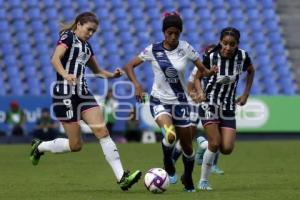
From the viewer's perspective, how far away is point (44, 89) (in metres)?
26.8

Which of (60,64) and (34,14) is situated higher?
(60,64)

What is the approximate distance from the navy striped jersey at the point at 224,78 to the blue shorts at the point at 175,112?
1.15 ft

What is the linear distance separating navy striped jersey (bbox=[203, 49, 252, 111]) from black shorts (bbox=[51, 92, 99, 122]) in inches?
60.4

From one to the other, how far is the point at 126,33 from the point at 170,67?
17916 mm

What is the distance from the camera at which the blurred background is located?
25891 mm

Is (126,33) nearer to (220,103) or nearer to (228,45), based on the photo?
(220,103)

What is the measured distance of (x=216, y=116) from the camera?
10953 mm

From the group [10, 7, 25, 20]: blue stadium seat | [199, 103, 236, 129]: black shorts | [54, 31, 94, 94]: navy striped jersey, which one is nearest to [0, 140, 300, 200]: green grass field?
[199, 103, 236, 129]: black shorts

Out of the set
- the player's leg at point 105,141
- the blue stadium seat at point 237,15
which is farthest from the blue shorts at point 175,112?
the blue stadium seat at point 237,15

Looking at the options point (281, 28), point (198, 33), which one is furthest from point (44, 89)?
point (281, 28)

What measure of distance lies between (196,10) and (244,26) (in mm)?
1750

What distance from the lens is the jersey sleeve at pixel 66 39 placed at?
10.5m

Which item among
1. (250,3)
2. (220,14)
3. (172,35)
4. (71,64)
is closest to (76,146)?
(71,64)

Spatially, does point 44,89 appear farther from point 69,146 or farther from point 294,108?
point 69,146
